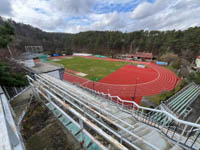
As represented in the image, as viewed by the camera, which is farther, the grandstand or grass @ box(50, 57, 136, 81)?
grass @ box(50, 57, 136, 81)

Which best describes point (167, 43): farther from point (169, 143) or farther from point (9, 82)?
point (9, 82)

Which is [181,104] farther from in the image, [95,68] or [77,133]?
[95,68]

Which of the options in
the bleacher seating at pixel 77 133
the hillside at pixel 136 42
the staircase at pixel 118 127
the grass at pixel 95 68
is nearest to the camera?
the bleacher seating at pixel 77 133

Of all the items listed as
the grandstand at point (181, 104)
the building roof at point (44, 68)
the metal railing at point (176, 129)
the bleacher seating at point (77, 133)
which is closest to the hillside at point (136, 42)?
the building roof at point (44, 68)

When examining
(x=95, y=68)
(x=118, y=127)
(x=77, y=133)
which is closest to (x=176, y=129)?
(x=118, y=127)

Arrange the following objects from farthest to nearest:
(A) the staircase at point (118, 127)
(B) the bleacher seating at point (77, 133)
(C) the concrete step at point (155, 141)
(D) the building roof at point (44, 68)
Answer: (D) the building roof at point (44, 68), (C) the concrete step at point (155, 141), (A) the staircase at point (118, 127), (B) the bleacher seating at point (77, 133)

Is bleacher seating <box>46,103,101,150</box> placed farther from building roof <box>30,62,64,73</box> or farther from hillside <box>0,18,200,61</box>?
hillside <box>0,18,200,61</box>

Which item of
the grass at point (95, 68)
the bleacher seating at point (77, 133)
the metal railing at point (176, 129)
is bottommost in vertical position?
the grass at point (95, 68)

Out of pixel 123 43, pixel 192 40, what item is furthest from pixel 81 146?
pixel 123 43

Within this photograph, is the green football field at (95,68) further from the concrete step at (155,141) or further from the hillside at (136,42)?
the concrete step at (155,141)

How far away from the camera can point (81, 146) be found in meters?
1.58

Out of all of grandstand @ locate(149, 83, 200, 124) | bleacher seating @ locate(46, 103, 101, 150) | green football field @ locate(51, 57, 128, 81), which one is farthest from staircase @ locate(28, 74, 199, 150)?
green football field @ locate(51, 57, 128, 81)

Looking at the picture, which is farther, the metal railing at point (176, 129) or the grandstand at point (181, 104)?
the grandstand at point (181, 104)

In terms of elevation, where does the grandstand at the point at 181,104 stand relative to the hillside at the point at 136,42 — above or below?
below
